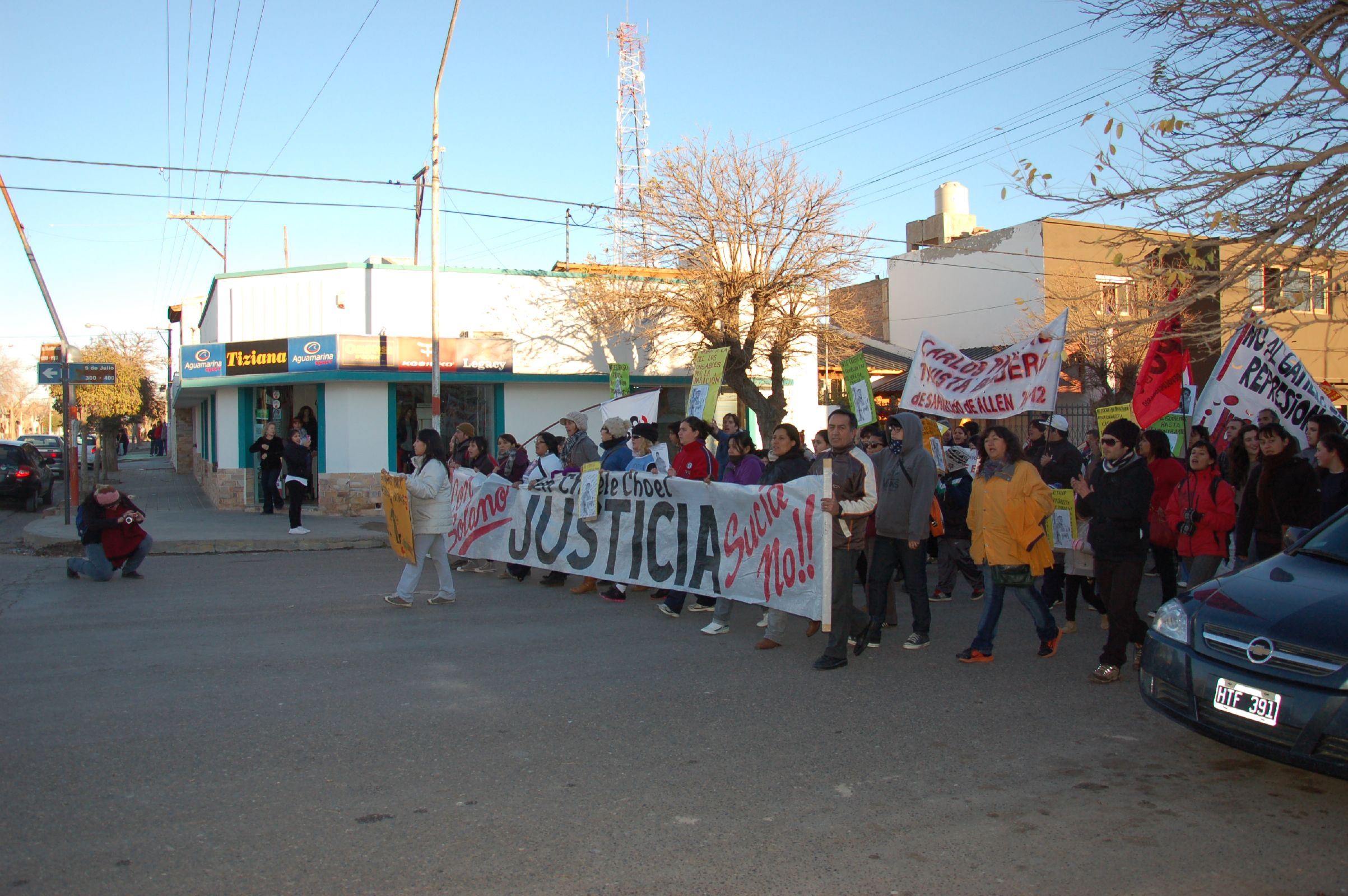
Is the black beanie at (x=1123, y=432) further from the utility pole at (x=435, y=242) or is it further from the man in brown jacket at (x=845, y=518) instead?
the utility pole at (x=435, y=242)

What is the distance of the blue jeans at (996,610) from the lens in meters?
7.14

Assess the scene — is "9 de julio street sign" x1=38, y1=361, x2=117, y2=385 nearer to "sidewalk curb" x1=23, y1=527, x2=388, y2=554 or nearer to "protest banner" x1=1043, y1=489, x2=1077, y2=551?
"sidewalk curb" x1=23, y1=527, x2=388, y2=554

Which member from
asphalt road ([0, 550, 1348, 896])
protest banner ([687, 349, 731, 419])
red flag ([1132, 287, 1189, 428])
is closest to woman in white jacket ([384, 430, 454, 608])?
asphalt road ([0, 550, 1348, 896])

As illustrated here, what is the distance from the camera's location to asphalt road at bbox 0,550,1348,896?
12.6ft

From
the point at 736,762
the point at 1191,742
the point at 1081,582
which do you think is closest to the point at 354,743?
the point at 736,762

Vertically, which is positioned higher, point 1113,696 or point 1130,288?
point 1130,288

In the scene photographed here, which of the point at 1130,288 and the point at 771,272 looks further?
the point at 1130,288

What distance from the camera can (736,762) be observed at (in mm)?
5074

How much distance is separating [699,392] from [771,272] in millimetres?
7197

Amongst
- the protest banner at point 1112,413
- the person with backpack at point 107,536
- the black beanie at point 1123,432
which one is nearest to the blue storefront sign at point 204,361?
the person with backpack at point 107,536

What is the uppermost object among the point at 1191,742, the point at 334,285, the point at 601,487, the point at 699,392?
the point at 334,285

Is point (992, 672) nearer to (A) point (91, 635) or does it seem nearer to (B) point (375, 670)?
(B) point (375, 670)

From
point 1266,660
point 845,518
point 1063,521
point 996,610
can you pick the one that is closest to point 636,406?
point 1063,521

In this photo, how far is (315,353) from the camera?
18922 millimetres
